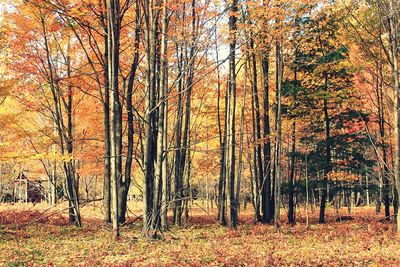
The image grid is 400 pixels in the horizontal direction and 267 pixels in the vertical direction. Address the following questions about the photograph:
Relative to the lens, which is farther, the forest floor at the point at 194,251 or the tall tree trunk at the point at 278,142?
the tall tree trunk at the point at 278,142

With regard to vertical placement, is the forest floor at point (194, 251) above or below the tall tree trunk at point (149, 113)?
below

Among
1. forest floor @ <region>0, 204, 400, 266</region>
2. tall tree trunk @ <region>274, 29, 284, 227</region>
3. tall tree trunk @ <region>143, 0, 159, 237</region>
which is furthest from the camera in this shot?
tall tree trunk @ <region>274, 29, 284, 227</region>

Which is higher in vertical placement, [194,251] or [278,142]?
[278,142]

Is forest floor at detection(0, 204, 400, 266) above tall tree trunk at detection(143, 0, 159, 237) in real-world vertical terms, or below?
below

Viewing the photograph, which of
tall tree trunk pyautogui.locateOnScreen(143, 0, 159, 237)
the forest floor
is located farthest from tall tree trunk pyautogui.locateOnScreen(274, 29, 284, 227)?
tall tree trunk pyautogui.locateOnScreen(143, 0, 159, 237)

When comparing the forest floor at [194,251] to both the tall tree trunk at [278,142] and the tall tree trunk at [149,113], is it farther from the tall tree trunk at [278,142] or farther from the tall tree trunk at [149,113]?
the tall tree trunk at [278,142]

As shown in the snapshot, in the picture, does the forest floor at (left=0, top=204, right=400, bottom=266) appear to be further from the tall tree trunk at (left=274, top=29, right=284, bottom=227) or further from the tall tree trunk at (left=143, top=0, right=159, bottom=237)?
the tall tree trunk at (left=274, top=29, right=284, bottom=227)

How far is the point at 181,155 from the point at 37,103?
27.2 ft

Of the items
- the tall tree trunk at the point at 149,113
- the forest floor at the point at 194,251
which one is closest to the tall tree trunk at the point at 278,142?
the forest floor at the point at 194,251

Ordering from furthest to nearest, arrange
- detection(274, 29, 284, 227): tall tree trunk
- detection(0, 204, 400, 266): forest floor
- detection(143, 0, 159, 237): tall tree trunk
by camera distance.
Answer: detection(274, 29, 284, 227): tall tree trunk
detection(143, 0, 159, 237): tall tree trunk
detection(0, 204, 400, 266): forest floor

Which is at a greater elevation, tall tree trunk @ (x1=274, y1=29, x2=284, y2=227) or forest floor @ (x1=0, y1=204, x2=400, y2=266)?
tall tree trunk @ (x1=274, y1=29, x2=284, y2=227)

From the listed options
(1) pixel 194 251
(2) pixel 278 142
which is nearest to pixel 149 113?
(1) pixel 194 251

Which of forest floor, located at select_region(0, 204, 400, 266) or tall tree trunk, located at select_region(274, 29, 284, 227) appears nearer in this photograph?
forest floor, located at select_region(0, 204, 400, 266)

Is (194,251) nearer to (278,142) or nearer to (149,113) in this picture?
(149,113)
